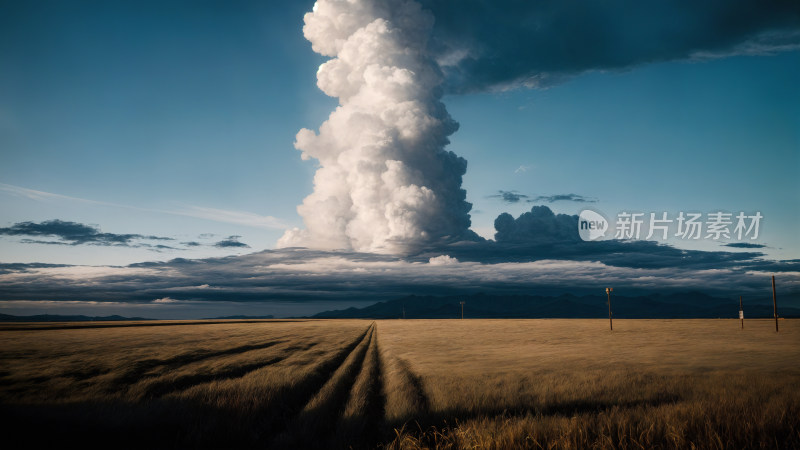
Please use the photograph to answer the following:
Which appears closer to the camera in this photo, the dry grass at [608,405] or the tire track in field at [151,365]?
the dry grass at [608,405]

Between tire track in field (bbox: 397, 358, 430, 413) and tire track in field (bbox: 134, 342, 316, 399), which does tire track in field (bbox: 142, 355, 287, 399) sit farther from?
tire track in field (bbox: 397, 358, 430, 413)

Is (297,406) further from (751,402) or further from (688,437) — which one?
(751,402)

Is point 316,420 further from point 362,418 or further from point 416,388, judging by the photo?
point 416,388

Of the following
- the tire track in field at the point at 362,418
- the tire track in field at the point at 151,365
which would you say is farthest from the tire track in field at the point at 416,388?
the tire track in field at the point at 151,365

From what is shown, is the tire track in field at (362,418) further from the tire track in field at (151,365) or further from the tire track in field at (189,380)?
the tire track in field at (151,365)

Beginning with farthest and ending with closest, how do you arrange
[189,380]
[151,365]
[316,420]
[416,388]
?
[151,365], [189,380], [416,388], [316,420]

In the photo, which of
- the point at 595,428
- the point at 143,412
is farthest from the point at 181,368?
the point at 595,428

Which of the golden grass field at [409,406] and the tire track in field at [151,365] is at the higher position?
the golden grass field at [409,406]

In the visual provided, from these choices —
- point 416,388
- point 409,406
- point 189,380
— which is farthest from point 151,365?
point 409,406

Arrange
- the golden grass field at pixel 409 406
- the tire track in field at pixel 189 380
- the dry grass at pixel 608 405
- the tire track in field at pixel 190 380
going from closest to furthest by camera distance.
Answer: the dry grass at pixel 608 405 → the golden grass field at pixel 409 406 → the tire track in field at pixel 189 380 → the tire track in field at pixel 190 380

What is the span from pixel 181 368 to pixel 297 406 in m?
13.1

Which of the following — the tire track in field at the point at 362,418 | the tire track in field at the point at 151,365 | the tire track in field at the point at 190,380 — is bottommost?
the tire track in field at the point at 151,365

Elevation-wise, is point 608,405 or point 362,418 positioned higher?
point 362,418

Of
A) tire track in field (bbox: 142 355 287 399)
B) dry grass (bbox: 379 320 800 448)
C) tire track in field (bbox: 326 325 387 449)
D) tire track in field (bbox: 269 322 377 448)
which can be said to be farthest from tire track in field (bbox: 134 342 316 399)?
dry grass (bbox: 379 320 800 448)
